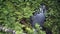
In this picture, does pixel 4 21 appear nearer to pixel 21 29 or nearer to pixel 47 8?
pixel 21 29

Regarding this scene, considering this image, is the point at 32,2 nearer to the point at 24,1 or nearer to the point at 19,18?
the point at 24,1

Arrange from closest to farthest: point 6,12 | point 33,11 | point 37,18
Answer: point 6,12
point 33,11
point 37,18

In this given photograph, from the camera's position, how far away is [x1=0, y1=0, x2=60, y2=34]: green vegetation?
85.9 inches

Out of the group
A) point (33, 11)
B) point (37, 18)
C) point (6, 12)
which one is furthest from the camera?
point (37, 18)

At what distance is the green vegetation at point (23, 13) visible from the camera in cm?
218

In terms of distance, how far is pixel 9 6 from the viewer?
2.25 meters

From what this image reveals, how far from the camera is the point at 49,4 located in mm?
2604

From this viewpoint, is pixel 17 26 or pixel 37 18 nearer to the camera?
pixel 17 26

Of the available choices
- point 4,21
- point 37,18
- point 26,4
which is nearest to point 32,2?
point 26,4

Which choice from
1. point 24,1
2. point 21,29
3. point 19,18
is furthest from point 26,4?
point 21,29

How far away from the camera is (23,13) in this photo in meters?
2.29

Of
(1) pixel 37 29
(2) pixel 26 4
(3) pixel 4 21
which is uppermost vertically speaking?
(2) pixel 26 4

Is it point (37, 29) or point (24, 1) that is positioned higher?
point (24, 1)

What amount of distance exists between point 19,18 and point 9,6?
0.23m
